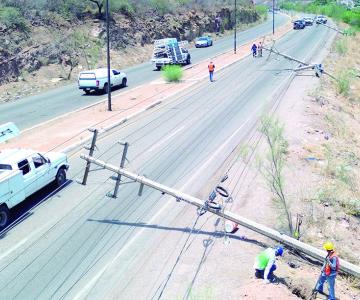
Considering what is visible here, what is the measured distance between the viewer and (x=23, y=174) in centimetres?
1423

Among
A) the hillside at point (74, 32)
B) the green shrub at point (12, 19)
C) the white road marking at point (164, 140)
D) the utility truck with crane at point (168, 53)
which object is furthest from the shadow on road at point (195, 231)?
the green shrub at point (12, 19)

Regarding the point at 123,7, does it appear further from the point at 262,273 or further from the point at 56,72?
the point at 262,273

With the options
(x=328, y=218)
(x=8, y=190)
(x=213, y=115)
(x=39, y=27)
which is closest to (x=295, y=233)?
(x=328, y=218)

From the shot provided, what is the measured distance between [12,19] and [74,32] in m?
6.30

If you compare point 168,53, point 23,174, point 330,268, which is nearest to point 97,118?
point 23,174

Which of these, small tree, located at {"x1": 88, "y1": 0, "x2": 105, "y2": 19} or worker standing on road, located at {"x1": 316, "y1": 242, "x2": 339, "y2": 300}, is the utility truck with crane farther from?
worker standing on road, located at {"x1": 316, "y1": 242, "x2": 339, "y2": 300}

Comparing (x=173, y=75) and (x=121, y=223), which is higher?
(x=173, y=75)

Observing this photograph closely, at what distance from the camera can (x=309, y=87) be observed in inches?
1222

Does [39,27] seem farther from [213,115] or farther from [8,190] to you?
[8,190]

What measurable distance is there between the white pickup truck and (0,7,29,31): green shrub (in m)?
30.3

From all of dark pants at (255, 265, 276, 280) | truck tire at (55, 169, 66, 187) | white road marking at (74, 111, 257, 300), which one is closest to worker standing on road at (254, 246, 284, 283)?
dark pants at (255, 265, 276, 280)

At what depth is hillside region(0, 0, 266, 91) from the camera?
4041 cm

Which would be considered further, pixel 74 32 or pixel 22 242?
pixel 74 32

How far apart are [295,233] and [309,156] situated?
660 cm
